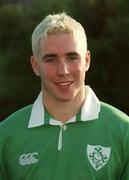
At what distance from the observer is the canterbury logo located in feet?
13.6

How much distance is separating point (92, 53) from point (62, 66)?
9.62 m

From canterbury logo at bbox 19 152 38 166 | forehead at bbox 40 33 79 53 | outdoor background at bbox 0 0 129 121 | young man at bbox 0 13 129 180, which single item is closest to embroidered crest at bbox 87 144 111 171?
young man at bbox 0 13 129 180

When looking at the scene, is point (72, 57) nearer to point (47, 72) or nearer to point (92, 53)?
point (47, 72)

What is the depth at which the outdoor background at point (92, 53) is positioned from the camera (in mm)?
13617

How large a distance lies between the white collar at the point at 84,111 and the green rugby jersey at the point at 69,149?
18mm

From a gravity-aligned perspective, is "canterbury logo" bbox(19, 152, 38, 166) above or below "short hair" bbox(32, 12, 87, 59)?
below

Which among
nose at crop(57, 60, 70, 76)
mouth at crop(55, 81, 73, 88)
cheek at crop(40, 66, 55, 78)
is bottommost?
mouth at crop(55, 81, 73, 88)

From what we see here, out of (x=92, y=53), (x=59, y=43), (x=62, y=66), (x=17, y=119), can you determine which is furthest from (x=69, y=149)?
(x=92, y=53)

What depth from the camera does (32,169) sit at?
4160 millimetres

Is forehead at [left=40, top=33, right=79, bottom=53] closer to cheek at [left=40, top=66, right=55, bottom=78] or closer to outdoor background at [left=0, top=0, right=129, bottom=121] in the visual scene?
cheek at [left=40, top=66, right=55, bottom=78]

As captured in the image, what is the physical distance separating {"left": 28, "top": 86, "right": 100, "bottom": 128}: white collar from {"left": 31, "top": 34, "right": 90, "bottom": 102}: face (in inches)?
5.0

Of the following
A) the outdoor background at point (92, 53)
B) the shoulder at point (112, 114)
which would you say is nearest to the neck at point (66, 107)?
the shoulder at point (112, 114)

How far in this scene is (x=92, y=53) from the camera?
13.6m

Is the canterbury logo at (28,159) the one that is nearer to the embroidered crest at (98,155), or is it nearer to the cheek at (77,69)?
the embroidered crest at (98,155)
